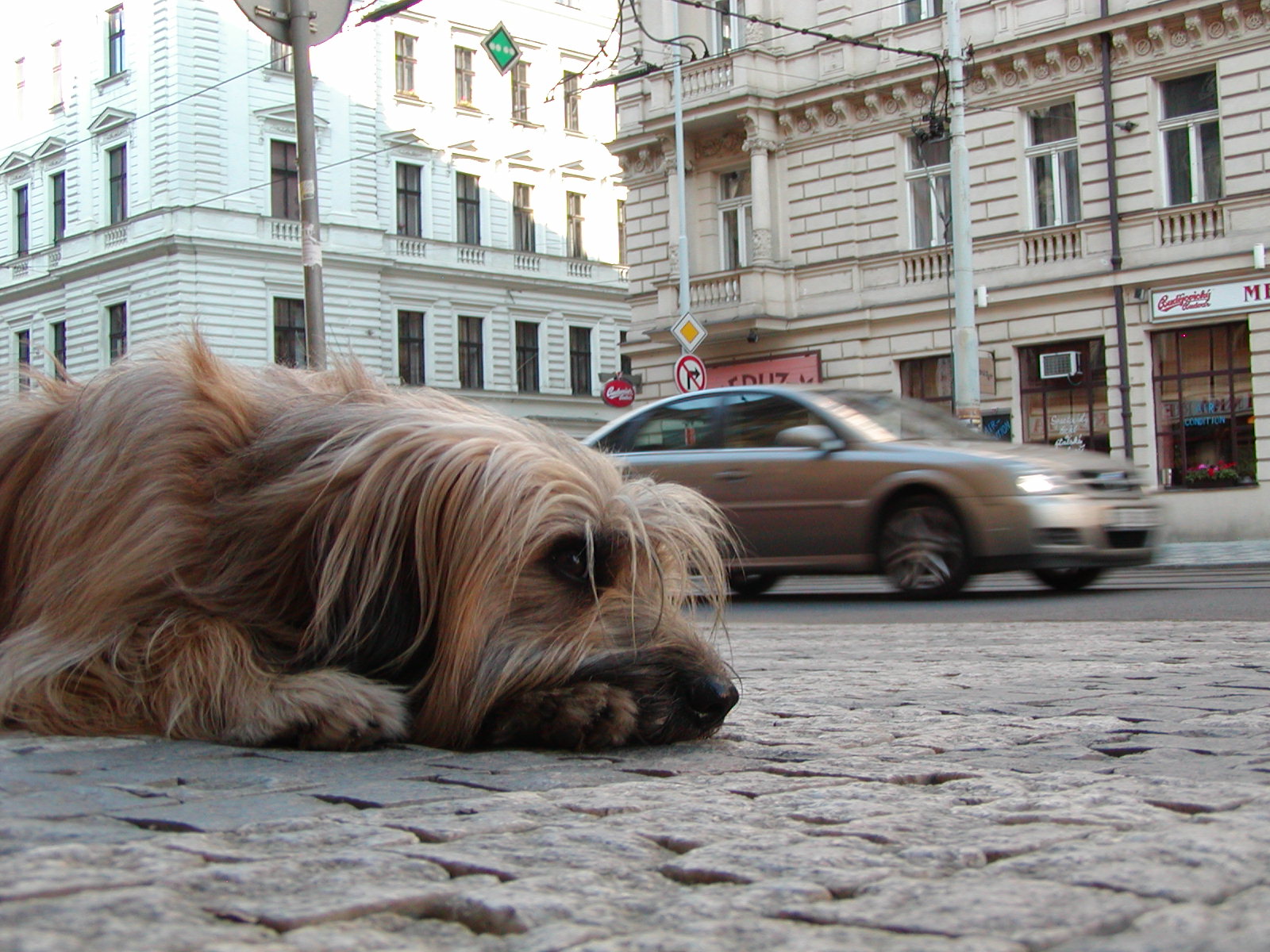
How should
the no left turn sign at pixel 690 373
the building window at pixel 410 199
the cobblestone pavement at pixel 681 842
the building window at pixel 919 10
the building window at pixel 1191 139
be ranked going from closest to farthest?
the cobblestone pavement at pixel 681 842
the building window at pixel 1191 139
the no left turn sign at pixel 690 373
the building window at pixel 919 10
the building window at pixel 410 199

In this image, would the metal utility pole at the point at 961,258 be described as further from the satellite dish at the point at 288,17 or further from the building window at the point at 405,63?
the building window at the point at 405,63

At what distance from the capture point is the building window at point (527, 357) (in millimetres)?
43906

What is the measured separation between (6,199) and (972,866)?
45.1 meters

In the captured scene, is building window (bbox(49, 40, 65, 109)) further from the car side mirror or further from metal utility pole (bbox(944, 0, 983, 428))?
the car side mirror

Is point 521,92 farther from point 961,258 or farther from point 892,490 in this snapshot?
point 892,490

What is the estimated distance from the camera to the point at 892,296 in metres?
24.4

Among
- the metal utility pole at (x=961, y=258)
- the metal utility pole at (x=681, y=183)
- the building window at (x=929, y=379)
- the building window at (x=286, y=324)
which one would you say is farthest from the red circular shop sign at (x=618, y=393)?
the building window at (x=286, y=324)

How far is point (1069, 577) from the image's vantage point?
11055mm

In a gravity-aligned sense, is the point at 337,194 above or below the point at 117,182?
below

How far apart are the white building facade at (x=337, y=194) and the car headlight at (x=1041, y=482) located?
943 inches

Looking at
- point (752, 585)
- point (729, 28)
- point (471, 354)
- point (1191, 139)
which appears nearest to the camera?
point (752, 585)

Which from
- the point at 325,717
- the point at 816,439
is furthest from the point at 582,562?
the point at 816,439

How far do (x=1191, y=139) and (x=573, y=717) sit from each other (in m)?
20.9

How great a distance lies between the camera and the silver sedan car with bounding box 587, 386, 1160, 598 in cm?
998
